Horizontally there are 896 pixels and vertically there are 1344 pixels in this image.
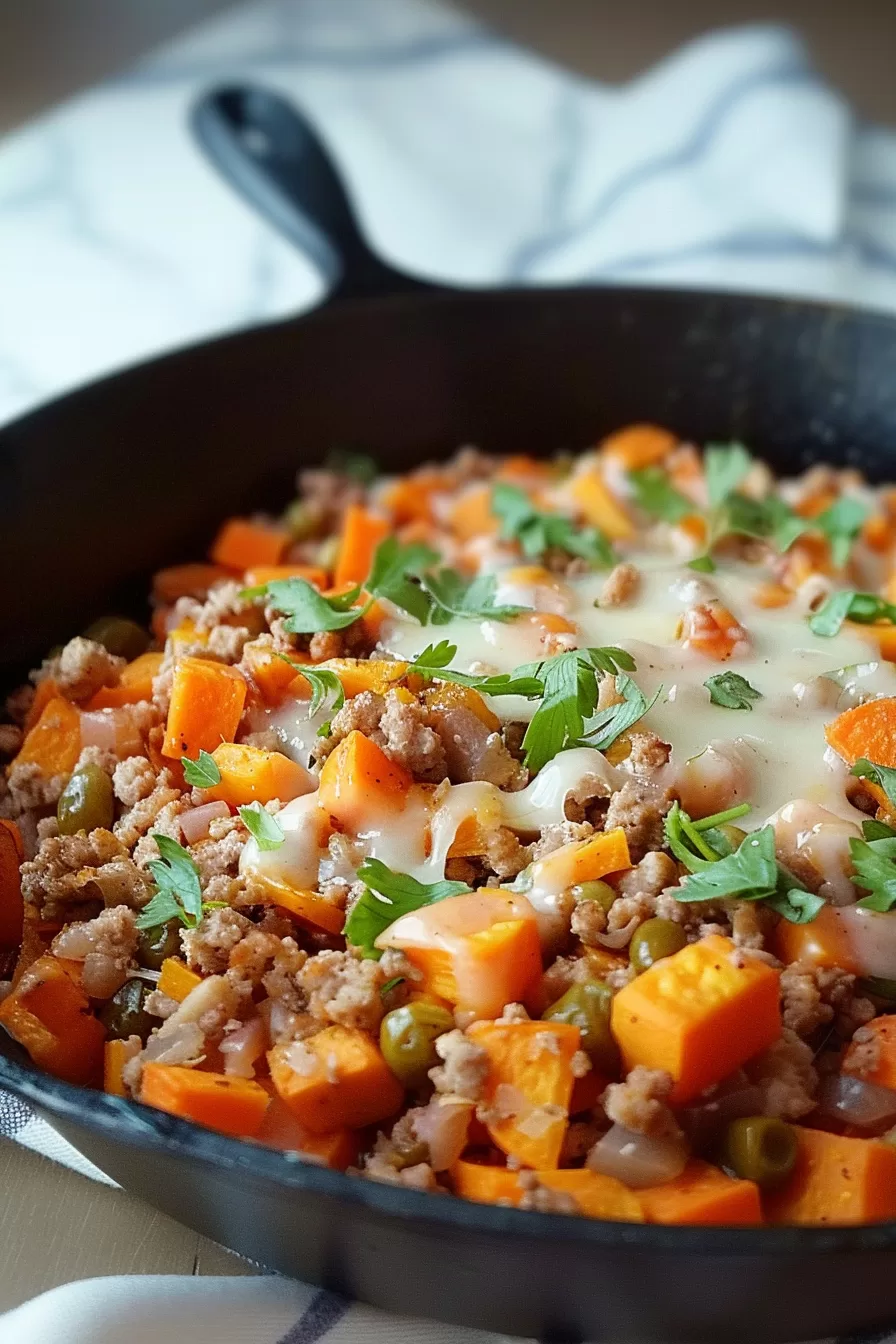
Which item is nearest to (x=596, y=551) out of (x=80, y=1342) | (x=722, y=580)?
(x=722, y=580)

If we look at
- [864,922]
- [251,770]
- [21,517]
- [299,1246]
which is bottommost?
[864,922]

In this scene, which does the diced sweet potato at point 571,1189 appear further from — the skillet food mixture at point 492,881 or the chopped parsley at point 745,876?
the chopped parsley at point 745,876

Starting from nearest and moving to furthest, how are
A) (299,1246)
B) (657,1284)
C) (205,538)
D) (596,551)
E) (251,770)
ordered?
(657,1284), (299,1246), (251,770), (596,551), (205,538)

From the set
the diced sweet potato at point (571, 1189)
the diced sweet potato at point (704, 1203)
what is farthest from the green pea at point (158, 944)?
the diced sweet potato at point (704, 1203)

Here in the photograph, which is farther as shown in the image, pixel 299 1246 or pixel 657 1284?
pixel 299 1246

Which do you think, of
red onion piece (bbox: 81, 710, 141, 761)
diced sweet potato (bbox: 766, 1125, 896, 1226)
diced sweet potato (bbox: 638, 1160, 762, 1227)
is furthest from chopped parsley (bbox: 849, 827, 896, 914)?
red onion piece (bbox: 81, 710, 141, 761)

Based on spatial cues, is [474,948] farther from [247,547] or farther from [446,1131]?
[247,547]

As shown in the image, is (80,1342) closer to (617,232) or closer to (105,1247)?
(105,1247)

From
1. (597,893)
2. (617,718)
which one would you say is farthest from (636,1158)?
(617,718)

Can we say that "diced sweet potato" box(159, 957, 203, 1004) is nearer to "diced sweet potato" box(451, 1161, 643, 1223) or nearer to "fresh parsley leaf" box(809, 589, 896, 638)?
"diced sweet potato" box(451, 1161, 643, 1223)
